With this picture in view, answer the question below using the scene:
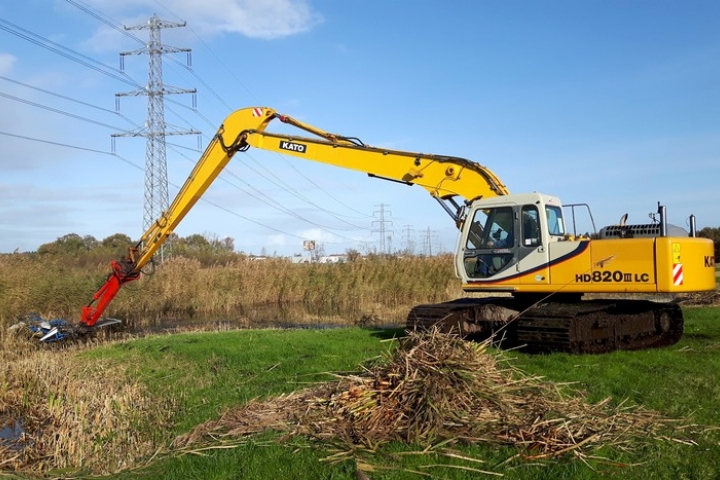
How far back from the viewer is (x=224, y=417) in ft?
23.0

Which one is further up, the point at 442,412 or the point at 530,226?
the point at 530,226

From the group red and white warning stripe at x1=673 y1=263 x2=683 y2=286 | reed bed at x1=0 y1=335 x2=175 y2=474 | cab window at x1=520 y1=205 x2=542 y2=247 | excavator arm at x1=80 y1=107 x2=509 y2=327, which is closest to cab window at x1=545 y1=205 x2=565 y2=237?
cab window at x1=520 y1=205 x2=542 y2=247

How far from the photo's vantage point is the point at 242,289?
2558 cm

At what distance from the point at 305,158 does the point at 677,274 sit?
7.07m

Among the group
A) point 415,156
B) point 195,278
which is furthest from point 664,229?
point 195,278

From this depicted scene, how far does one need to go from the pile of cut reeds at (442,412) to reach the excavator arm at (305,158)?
18.4 ft

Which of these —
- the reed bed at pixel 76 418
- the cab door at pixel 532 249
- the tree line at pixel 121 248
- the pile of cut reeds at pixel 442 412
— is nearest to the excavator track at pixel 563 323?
the cab door at pixel 532 249

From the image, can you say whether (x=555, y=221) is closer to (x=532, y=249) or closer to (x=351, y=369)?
(x=532, y=249)

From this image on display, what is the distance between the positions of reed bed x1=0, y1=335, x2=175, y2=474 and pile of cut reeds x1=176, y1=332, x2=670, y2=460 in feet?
2.63

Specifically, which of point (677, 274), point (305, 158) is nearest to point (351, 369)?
point (677, 274)

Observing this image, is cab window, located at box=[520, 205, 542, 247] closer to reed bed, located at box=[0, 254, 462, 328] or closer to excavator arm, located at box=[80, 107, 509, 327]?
excavator arm, located at box=[80, 107, 509, 327]

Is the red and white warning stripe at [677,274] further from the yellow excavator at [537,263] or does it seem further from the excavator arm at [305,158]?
the excavator arm at [305,158]

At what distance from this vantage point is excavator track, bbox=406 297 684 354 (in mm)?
9930

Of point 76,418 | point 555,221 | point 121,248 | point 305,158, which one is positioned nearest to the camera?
point 76,418
